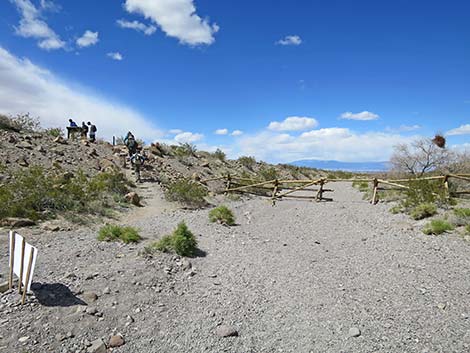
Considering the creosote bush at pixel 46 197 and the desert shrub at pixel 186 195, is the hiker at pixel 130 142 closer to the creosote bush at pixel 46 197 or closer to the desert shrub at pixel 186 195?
the desert shrub at pixel 186 195

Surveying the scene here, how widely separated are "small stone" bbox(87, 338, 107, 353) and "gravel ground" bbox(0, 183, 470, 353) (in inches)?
3.6

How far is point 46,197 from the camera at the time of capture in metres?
11.1

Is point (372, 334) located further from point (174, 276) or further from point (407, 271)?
point (174, 276)

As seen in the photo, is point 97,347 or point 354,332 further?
point 354,332

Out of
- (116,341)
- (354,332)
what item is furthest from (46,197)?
(354,332)

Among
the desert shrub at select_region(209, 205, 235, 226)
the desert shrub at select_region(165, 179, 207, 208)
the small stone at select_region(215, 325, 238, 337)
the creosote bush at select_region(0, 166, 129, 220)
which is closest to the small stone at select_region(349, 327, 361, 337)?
the small stone at select_region(215, 325, 238, 337)

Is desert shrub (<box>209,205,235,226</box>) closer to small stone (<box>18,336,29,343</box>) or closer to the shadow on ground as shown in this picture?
the shadow on ground

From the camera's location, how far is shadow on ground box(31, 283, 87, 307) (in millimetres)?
5363

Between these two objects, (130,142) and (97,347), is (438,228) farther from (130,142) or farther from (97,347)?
(130,142)

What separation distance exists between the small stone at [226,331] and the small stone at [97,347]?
1635 mm

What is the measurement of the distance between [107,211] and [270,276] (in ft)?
24.8

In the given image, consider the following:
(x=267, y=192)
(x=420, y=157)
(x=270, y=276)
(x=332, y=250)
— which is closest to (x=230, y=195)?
(x=267, y=192)

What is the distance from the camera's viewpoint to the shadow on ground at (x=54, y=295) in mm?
5363

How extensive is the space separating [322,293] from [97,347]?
4.12 m
